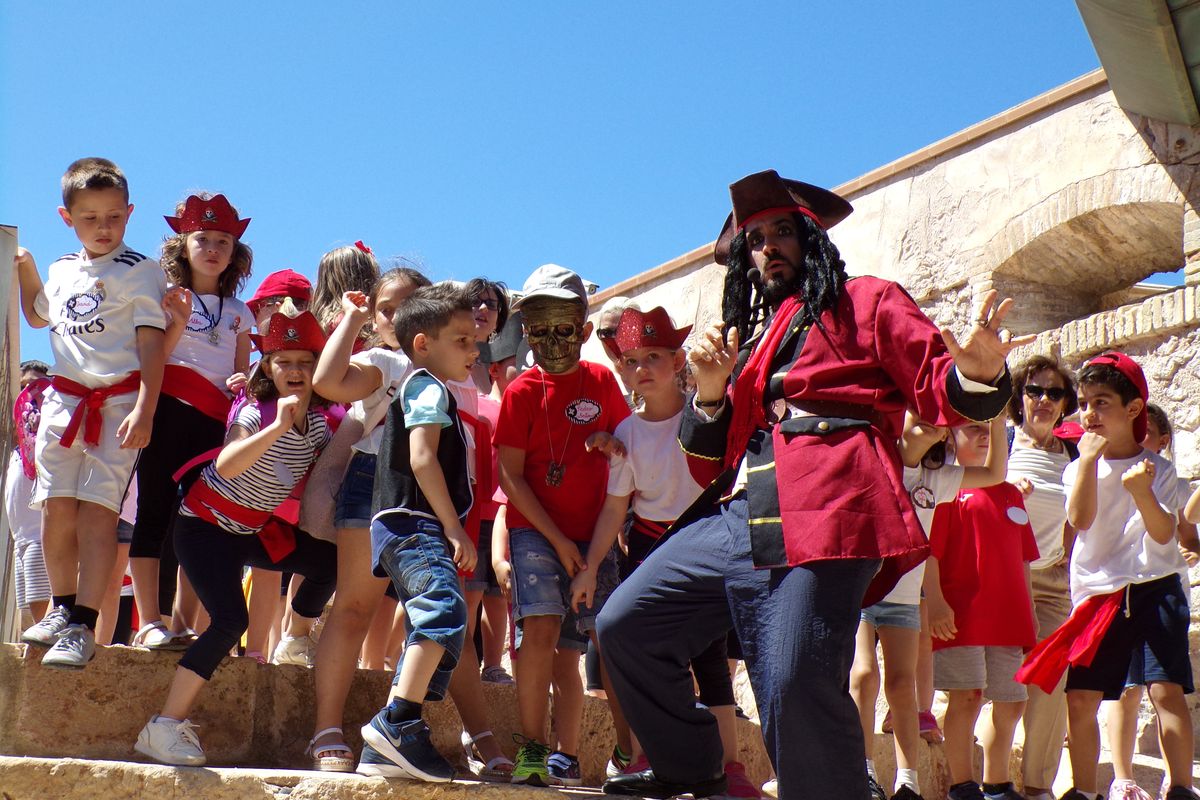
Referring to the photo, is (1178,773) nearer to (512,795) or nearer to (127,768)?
(512,795)

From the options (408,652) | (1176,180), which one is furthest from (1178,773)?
(1176,180)

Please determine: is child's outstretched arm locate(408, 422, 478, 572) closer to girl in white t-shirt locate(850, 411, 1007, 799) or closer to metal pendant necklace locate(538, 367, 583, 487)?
metal pendant necklace locate(538, 367, 583, 487)

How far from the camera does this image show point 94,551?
4.01 metres

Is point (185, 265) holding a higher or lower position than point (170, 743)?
higher

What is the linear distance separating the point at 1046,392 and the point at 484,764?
2.98m

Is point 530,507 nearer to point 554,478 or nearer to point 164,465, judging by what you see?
point 554,478

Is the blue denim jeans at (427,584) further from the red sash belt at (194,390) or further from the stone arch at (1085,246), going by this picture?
the stone arch at (1085,246)

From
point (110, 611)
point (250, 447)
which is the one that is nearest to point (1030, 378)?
point (250, 447)

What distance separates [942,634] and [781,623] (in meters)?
2.08

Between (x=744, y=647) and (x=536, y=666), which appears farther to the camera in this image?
(x=536, y=666)

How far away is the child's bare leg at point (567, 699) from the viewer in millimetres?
4242

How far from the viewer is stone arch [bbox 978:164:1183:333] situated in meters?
7.04

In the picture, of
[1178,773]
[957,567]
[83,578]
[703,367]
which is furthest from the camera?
[957,567]

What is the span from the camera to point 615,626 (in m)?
3.24
